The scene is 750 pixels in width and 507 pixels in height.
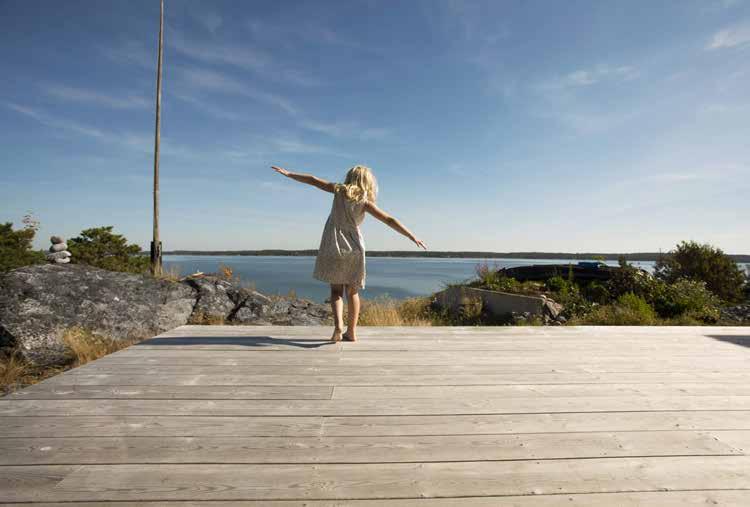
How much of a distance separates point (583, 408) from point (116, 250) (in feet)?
49.9

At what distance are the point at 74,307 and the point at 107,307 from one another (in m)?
0.35

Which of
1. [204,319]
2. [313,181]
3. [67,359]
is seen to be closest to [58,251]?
[204,319]

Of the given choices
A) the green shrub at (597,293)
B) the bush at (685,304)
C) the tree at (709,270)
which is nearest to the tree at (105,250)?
the green shrub at (597,293)

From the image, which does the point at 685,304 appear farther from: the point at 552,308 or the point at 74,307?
the point at 74,307

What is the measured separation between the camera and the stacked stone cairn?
11.9 meters

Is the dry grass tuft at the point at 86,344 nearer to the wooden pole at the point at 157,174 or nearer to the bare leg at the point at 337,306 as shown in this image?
the bare leg at the point at 337,306

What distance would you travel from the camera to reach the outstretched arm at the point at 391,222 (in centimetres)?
332

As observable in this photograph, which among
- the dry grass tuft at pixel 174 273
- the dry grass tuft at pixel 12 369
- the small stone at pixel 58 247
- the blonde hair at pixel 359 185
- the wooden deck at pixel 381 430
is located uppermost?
the blonde hair at pixel 359 185

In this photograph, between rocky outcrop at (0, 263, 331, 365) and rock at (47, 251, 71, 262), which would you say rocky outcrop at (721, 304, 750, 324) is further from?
rock at (47, 251, 71, 262)

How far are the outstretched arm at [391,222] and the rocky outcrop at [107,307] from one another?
3.56 meters

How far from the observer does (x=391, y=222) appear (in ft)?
10.9

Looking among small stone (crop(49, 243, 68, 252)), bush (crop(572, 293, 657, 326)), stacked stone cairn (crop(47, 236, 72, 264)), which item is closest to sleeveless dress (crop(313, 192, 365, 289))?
bush (crop(572, 293, 657, 326))

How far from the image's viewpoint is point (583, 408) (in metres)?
2.00

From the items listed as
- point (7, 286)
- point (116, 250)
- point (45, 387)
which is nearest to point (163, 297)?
point (7, 286)
